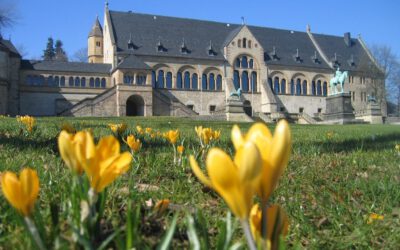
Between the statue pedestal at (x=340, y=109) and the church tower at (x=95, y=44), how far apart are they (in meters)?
31.9

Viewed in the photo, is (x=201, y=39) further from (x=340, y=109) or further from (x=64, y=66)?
(x=340, y=109)

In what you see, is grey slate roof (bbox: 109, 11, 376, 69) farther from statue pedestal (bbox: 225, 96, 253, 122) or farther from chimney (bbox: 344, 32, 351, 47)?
statue pedestal (bbox: 225, 96, 253, 122)

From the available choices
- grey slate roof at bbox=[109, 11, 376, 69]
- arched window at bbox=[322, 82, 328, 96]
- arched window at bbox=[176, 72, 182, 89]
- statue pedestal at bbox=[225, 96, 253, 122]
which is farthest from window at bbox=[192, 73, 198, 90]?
arched window at bbox=[322, 82, 328, 96]

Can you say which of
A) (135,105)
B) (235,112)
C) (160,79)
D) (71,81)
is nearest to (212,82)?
(160,79)

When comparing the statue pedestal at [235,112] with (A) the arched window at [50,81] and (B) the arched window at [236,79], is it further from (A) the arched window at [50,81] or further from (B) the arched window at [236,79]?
(A) the arched window at [50,81]

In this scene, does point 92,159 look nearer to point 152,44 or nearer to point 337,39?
point 152,44

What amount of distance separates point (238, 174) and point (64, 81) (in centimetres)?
4614

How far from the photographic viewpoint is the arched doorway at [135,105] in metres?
42.2

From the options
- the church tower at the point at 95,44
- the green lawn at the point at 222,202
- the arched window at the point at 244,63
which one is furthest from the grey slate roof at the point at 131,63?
the green lawn at the point at 222,202

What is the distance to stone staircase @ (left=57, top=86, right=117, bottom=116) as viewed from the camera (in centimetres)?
3812

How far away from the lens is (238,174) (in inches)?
28.8

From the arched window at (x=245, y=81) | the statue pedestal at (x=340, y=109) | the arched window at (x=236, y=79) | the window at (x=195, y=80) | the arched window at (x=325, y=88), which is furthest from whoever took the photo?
the arched window at (x=325, y=88)

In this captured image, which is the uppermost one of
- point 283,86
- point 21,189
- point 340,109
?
point 283,86

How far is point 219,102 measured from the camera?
48.8 metres
